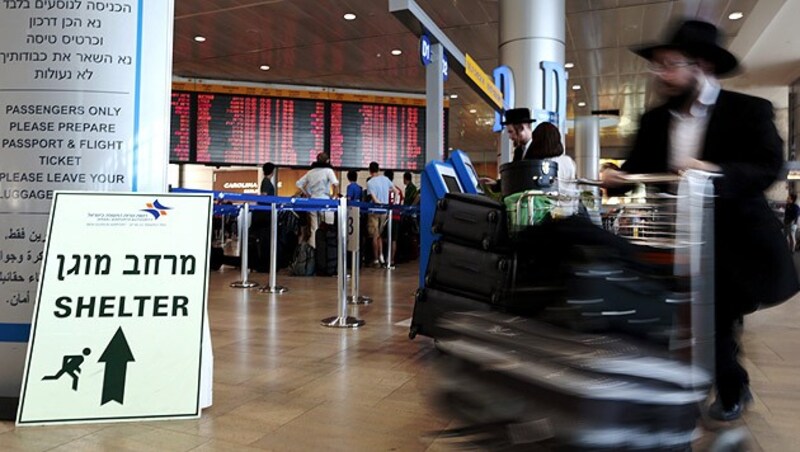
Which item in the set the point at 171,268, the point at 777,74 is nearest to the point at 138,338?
the point at 171,268

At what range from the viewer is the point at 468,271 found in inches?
104

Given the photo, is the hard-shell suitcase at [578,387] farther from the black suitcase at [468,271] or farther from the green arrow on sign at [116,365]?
the green arrow on sign at [116,365]

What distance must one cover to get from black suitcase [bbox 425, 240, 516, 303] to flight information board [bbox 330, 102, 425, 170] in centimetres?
853

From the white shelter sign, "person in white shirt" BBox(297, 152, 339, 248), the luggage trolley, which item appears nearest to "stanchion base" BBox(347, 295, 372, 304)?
"person in white shirt" BBox(297, 152, 339, 248)

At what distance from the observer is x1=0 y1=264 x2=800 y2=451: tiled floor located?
180cm

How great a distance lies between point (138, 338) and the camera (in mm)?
2043

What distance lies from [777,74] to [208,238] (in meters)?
14.9

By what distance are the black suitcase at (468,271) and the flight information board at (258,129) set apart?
8.47m

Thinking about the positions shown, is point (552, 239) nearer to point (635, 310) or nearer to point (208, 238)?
point (635, 310)

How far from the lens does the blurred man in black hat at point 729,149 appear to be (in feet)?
5.06

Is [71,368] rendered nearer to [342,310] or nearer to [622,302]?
[622,302]

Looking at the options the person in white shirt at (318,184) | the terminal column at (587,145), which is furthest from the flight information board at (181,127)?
the terminal column at (587,145)

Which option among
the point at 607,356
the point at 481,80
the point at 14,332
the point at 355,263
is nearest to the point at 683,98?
the point at 607,356

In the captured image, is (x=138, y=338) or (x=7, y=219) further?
(x=7, y=219)
